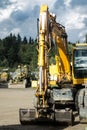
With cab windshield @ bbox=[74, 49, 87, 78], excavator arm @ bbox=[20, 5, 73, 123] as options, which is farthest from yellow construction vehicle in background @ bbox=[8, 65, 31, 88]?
excavator arm @ bbox=[20, 5, 73, 123]

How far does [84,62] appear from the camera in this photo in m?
23.1

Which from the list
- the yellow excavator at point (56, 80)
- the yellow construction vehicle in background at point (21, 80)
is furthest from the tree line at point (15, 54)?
the yellow excavator at point (56, 80)

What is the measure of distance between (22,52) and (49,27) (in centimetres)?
14996

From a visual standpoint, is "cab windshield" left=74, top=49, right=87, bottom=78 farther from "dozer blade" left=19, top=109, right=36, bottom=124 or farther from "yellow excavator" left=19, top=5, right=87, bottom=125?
"dozer blade" left=19, top=109, right=36, bottom=124

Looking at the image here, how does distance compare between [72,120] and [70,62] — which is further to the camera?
[70,62]

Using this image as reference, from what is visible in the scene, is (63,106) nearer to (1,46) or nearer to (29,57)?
Answer: (29,57)

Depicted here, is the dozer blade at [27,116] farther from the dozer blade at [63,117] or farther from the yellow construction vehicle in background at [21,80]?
the yellow construction vehicle in background at [21,80]

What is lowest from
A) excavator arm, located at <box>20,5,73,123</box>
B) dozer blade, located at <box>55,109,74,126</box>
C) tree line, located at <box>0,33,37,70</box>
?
dozer blade, located at <box>55,109,74,126</box>

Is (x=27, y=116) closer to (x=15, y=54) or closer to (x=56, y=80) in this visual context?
(x=56, y=80)

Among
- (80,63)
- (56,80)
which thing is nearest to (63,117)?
(80,63)

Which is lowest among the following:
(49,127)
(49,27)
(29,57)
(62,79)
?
(49,127)

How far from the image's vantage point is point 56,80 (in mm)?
26281

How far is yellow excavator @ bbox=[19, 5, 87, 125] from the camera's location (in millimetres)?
18625

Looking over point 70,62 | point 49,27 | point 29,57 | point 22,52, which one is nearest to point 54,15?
point 49,27
